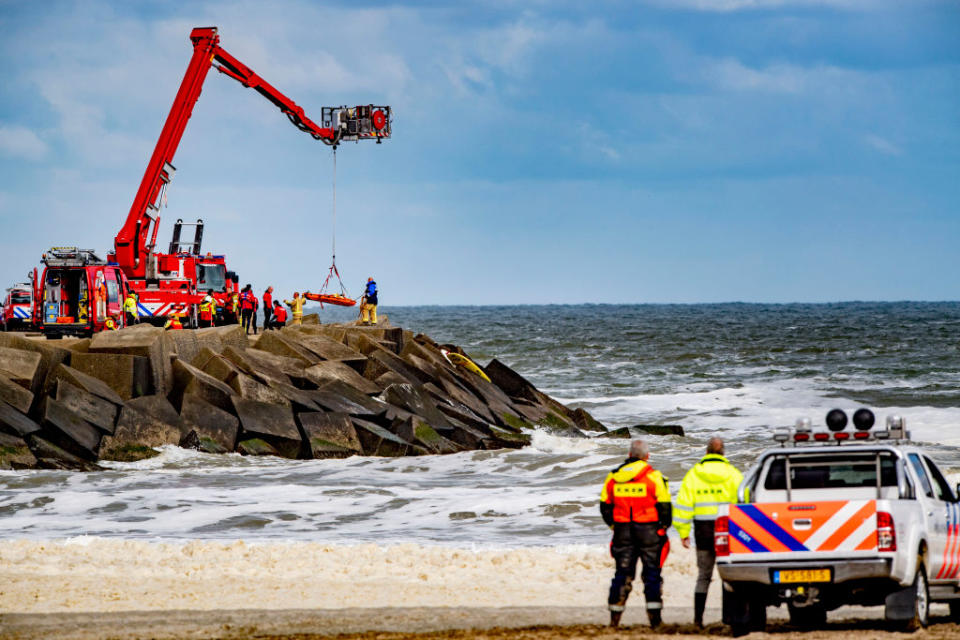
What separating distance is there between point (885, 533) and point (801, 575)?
0.64 metres

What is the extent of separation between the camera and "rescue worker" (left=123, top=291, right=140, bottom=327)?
31.6m

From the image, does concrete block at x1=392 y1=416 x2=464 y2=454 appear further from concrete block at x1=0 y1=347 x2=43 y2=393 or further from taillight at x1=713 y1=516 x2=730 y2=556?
taillight at x1=713 y1=516 x2=730 y2=556

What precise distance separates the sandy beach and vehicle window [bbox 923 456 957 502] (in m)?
0.96

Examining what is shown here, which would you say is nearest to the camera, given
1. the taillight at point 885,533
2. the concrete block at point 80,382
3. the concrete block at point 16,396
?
the taillight at point 885,533

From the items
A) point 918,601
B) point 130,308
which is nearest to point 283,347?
point 130,308

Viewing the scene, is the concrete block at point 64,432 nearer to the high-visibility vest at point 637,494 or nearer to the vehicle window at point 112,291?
the vehicle window at point 112,291

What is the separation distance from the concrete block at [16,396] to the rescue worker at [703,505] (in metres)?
14.0

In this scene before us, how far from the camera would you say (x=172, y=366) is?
78.1 ft

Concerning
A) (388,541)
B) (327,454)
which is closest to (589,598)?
(388,541)

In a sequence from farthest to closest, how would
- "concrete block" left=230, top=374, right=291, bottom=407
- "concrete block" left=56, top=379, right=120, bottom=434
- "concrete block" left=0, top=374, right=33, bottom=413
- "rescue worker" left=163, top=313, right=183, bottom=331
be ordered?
"rescue worker" left=163, top=313, right=183, bottom=331 < "concrete block" left=230, top=374, right=291, bottom=407 < "concrete block" left=56, top=379, right=120, bottom=434 < "concrete block" left=0, top=374, right=33, bottom=413

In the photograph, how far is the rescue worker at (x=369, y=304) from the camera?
120 feet

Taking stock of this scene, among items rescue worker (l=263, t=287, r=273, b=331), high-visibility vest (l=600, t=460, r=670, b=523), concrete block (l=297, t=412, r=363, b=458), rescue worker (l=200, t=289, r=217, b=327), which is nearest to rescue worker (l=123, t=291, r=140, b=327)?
rescue worker (l=200, t=289, r=217, b=327)

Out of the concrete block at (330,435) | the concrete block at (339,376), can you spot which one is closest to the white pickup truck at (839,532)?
the concrete block at (330,435)

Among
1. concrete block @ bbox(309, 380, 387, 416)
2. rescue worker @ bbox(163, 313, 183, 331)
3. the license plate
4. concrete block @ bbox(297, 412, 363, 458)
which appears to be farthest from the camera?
rescue worker @ bbox(163, 313, 183, 331)
